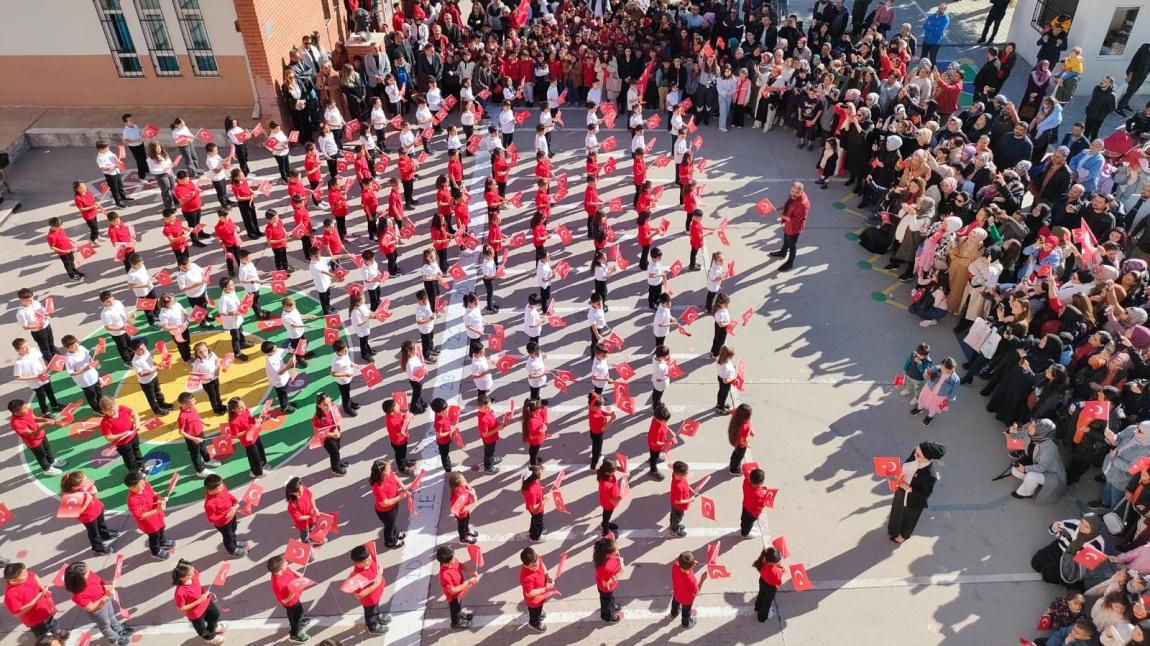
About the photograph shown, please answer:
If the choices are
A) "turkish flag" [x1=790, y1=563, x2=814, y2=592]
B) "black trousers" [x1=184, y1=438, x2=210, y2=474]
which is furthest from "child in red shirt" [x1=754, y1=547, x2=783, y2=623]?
"black trousers" [x1=184, y1=438, x2=210, y2=474]

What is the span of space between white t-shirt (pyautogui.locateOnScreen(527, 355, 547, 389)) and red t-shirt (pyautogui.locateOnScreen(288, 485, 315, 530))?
3360mm

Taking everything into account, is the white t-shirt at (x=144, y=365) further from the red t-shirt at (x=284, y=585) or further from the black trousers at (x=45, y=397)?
the red t-shirt at (x=284, y=585)

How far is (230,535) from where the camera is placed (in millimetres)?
9992

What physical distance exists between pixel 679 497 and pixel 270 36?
1431 centimetres

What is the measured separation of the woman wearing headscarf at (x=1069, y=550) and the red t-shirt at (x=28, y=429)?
12.3 m

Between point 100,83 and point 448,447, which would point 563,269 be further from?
point 100,83

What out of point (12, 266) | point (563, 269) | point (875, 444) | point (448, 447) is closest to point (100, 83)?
point (12, 266)

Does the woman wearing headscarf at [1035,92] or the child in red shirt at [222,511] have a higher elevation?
the woman wearing headscarf at [1035,92]

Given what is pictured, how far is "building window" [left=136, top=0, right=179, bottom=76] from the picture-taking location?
61.2ft

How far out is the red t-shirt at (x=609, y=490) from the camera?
9820 millimetres

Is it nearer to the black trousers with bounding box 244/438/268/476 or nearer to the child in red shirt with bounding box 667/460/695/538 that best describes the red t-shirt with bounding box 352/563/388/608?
the black trousers with bounding box 244/438/268/476

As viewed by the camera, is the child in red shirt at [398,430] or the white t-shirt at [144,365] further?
the white t-shirt at [144,365]

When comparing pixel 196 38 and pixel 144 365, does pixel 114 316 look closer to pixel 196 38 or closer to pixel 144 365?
pixel 144 365

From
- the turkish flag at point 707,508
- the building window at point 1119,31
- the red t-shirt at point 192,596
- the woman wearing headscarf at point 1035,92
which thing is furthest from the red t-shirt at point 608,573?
the building window at point 1119,31
